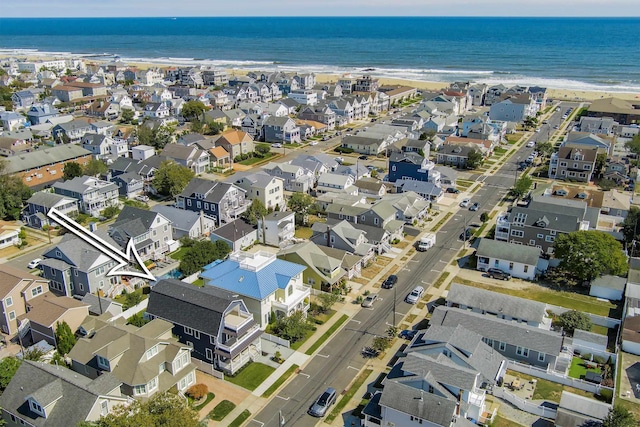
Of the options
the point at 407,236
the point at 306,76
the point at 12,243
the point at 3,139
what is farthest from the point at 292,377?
the point at 306,76

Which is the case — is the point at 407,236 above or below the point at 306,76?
below

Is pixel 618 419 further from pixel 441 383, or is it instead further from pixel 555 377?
pixel 441 383

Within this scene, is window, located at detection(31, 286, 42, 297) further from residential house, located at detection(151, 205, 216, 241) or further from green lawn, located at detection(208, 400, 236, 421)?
green lawn, located at detection(208, 400, 236, 421)

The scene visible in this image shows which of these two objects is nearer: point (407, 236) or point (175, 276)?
point (175, 276)

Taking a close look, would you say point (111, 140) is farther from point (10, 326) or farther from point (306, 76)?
point (306, 76)
